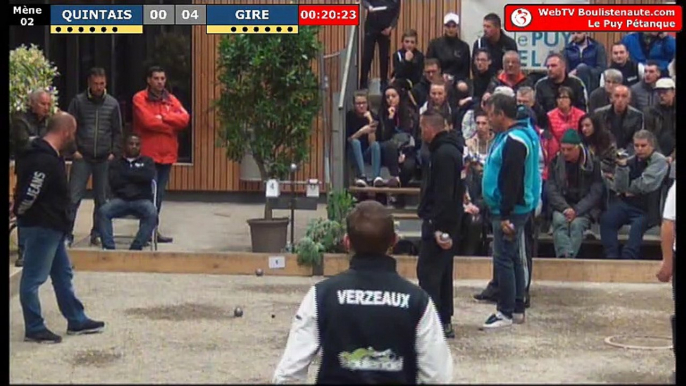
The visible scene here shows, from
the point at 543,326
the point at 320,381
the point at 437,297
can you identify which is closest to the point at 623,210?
the point at 543,326

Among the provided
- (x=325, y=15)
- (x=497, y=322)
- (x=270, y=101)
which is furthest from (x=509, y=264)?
(x=270, y=101)

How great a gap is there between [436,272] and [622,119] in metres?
3.57

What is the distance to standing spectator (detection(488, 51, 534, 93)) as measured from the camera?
35.1 ft

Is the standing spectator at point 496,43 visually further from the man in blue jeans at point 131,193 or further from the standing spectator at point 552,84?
the man in blue jeans at point 131,193

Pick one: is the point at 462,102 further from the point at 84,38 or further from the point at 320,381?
the point at 320,381

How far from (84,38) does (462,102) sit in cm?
350

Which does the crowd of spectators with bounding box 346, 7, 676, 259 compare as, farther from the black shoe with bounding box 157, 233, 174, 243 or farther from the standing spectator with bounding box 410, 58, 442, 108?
the black shoe with bounding box 157, 233, 174, 243

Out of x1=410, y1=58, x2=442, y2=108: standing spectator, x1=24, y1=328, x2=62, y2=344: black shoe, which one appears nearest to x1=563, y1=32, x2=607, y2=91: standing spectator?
x1=410, y1=58, x2=442, y2=108: standing spectator

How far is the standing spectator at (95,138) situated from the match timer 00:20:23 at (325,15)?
93.6 inches

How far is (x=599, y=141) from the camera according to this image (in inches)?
409

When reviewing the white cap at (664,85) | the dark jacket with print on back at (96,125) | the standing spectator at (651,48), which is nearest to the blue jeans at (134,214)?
the dark jacket with print on back at (96,125)

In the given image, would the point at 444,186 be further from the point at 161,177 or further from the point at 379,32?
the point at 379,32

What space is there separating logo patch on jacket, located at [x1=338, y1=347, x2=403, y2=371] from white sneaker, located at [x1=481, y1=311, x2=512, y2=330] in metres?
4.15

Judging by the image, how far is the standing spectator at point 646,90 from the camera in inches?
429
